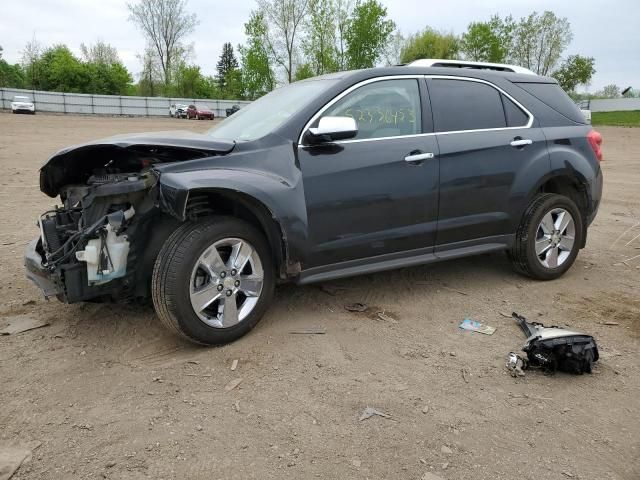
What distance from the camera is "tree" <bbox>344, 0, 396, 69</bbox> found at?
5181 cm

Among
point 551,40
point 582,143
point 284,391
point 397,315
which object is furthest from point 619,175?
point 551,40

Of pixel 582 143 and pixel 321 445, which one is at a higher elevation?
pixel 582 143

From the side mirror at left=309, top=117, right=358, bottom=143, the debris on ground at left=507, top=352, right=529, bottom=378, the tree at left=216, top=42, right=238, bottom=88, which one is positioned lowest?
the debris on ground at left=507, top=352, right=529, bottom=378

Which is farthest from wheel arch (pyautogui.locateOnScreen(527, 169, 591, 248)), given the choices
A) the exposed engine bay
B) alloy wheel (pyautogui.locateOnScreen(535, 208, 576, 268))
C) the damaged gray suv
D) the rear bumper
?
the rear bumper

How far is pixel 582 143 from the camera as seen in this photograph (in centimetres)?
507

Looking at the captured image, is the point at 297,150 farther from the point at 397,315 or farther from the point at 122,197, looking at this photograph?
the point at 397,315

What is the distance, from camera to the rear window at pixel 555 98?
4984mm

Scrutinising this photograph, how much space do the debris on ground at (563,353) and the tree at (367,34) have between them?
5075cm

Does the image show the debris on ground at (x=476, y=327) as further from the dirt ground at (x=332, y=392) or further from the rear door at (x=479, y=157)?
the rear door at (x=479, y=157)

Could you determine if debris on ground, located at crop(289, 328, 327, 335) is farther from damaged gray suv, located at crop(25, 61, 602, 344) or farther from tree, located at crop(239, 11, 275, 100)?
tree, located at crop(239, 11, 275, 100)

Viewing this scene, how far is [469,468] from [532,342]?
3.91 feet

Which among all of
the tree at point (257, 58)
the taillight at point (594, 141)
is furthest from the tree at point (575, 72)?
the taillight at point (594, 141)

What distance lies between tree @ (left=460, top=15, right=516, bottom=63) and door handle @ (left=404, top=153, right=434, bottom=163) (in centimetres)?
5607

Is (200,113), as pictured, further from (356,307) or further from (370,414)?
(370,414)
